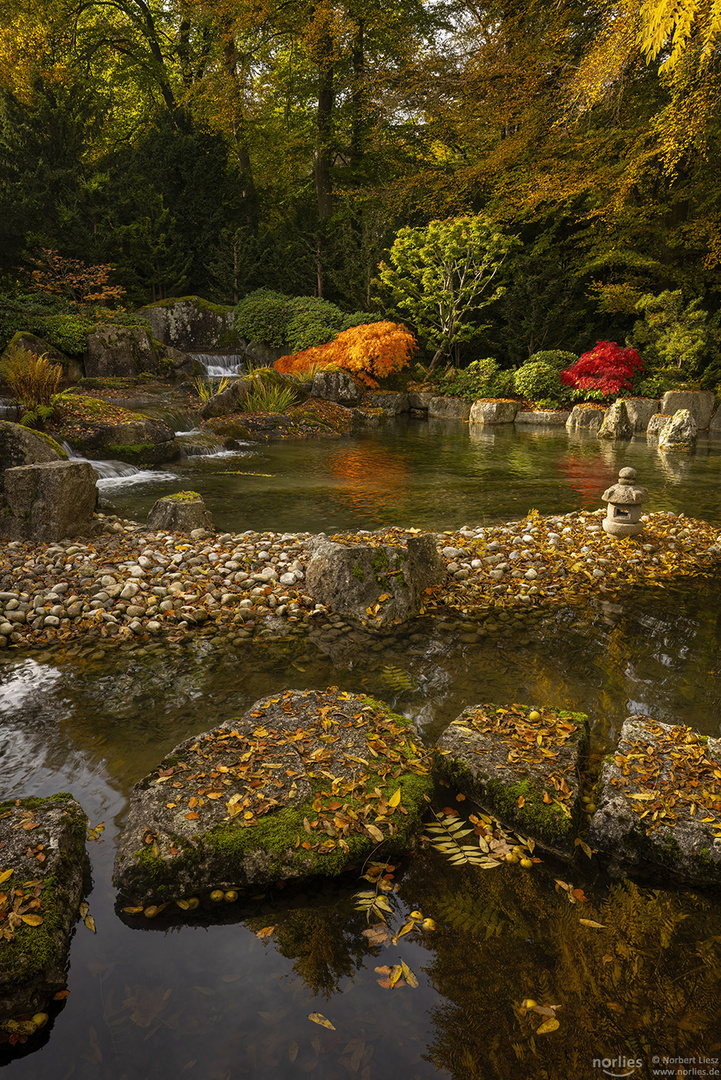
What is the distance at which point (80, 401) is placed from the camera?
1012 cm

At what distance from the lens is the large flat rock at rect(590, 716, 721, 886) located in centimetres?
215

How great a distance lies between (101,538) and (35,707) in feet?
9.16

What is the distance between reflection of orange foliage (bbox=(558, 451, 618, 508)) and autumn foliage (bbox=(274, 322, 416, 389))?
673cm

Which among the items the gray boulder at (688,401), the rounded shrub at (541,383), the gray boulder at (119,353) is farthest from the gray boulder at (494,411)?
the gray boulder at (119,353)

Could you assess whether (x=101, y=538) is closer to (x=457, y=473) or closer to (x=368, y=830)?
(x=368, y=830)

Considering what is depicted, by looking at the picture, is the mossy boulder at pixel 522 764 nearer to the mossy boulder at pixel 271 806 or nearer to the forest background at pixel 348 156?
the mossy boulder at pixel 271 806

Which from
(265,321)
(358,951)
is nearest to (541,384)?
(265,321)

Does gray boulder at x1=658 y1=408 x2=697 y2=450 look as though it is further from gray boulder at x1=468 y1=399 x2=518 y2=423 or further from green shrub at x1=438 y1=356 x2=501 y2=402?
green shrub at x1=438 y1=356 x2=501 y2=402

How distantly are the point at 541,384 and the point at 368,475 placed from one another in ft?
31.4

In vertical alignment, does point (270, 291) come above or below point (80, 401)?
above

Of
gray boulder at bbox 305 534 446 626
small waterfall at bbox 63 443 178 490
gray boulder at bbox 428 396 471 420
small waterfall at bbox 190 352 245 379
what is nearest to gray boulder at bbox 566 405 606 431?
gray boulder at bbox 428 396 471 420

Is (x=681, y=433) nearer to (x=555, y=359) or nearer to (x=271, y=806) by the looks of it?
(x=555, y=359)

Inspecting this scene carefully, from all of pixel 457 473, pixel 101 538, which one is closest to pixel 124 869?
pixel 101 538

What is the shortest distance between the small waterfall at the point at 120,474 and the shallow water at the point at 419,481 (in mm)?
280
